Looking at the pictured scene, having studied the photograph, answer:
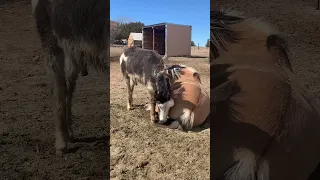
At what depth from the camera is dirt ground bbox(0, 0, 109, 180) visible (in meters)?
1.51

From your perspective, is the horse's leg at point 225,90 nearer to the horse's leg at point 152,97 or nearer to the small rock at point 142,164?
the small rock at point 142,164

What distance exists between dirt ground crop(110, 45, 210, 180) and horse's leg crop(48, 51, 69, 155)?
0.31 meters

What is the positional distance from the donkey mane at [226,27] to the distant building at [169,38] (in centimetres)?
33

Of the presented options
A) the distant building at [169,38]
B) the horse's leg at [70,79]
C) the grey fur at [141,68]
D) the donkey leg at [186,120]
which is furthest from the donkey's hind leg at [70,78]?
the donkey leg at [186,120]

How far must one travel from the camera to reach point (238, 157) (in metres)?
1.36

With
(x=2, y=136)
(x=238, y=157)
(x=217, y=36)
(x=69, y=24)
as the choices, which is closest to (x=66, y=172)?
(x=2, y=136)

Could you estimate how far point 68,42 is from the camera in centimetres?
144

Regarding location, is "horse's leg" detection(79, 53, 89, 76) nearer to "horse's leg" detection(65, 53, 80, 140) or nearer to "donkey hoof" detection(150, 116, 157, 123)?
"horse's leg" detection(65, 53, 80, 140)

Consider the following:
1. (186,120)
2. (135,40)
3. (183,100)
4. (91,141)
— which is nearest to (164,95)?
(183,100)

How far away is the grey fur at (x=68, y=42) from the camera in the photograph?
1402 mm

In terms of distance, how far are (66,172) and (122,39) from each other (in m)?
0.94

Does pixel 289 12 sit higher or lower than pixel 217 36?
higher

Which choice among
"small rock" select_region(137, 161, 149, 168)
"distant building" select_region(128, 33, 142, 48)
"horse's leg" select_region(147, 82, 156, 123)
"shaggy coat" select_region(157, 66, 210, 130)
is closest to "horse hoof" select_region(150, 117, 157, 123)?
"horse's leg" select_region(147, 82, 156, 123)

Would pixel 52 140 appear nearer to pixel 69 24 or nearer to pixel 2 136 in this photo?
pixel 2 136
